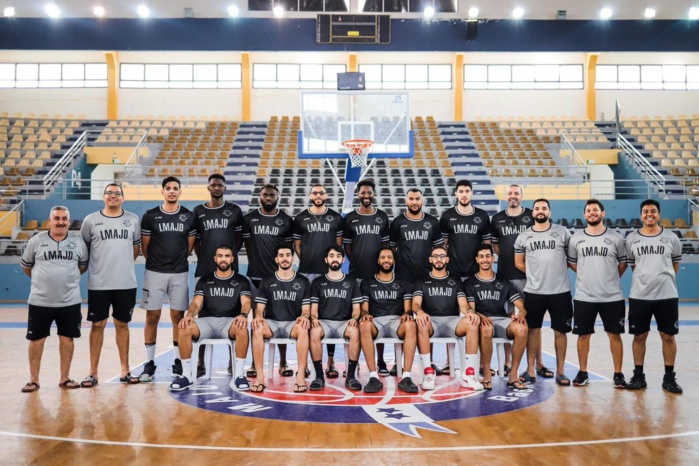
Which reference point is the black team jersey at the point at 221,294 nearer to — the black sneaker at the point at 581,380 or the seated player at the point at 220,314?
the seated player at the point at 220,314

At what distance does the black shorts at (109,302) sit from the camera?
7.07 metres

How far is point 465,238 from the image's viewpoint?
7660mm

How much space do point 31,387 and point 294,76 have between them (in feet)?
76.8

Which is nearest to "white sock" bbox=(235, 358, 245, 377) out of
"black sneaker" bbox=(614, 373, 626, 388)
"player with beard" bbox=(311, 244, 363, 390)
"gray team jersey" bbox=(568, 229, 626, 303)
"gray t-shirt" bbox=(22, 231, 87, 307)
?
"player with beard" bbox=(311, 244, 363, 390)

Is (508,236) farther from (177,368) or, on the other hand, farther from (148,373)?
(148,373)

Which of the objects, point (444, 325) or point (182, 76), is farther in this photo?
point (182, 76)

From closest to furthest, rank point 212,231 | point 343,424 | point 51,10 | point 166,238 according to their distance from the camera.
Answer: point 343,424, point 166,238, point 212,231, point 51,10

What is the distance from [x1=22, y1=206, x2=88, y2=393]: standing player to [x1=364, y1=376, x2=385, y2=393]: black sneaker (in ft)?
10.1

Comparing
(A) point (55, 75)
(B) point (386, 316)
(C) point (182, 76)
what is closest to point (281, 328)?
(B) point (386, 316)

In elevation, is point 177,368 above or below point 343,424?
above

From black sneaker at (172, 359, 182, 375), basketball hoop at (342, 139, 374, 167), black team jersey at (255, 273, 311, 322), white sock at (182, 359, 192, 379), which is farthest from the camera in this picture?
basketball hoop at (342, 139, 374, 167)

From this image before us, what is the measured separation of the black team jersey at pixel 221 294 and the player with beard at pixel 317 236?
781 millimetres

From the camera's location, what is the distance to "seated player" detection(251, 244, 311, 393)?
6816 millimetres

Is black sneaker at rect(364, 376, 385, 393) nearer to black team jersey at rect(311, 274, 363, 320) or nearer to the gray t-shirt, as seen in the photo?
black team jersey at rect(311, 274, 363, 320)
